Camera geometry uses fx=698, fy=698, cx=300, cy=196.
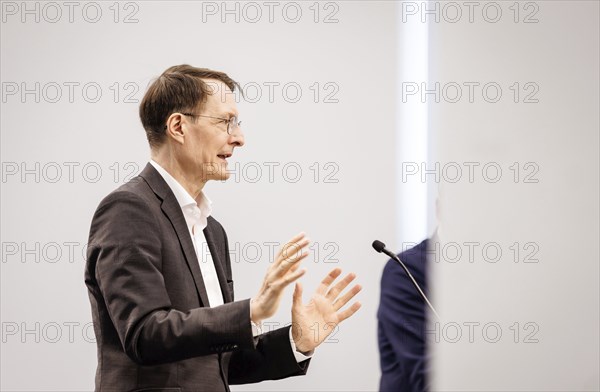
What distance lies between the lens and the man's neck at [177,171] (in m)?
1.46

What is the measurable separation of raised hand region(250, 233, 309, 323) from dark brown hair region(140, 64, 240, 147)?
0.51 meters

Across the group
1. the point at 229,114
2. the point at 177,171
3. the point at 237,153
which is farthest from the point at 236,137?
the point at 237,153

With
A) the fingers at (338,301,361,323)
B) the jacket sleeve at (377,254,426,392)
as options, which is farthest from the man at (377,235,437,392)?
the fingers at (338,301,361,323)

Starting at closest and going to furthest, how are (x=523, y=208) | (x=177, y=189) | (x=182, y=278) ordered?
(x=523, y=208)
(x=182, y=278)
(x=177, y=189)

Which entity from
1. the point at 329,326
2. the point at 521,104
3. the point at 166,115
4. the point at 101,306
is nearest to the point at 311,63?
the point at 166,115

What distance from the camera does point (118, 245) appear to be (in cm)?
120

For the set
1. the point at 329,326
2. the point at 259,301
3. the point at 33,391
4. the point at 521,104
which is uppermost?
the point at 521,104

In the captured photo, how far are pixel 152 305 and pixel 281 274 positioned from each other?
9.2 inches

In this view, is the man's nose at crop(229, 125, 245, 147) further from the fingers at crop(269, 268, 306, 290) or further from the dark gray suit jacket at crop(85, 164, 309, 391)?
the fingers at crop(269, 268, 306, 290)

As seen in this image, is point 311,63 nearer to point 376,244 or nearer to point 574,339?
A: point 376,244

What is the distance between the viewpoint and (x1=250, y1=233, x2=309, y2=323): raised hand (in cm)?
109

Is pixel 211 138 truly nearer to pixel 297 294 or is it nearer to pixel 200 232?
pixel 200 232

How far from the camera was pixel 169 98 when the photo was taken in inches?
59.1

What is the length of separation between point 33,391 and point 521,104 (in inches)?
92.8
